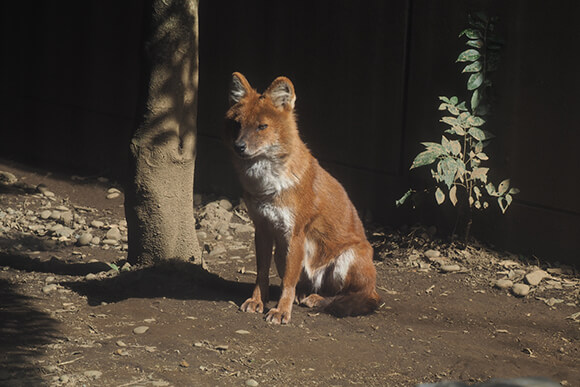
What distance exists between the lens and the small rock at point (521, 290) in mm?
6004

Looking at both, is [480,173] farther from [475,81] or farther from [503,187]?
[475,81]

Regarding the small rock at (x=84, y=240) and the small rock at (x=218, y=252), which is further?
the small rock at (x=84, y=240)

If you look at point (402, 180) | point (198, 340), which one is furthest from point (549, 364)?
point (402, 180)

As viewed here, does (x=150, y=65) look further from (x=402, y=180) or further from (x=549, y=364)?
(x=549, y=364)

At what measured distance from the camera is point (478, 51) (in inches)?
259

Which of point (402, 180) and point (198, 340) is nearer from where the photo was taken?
point (198, 340)

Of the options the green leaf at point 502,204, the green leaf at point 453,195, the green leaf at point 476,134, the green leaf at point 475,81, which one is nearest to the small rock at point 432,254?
the green leaf at point 453,195

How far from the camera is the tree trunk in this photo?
5.95m

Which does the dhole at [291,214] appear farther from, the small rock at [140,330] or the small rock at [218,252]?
the small rock at [218,252]

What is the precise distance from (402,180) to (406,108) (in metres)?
0.67

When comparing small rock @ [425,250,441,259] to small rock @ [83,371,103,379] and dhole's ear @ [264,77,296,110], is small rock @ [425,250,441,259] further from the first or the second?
small rock @ [83,371,103,379]

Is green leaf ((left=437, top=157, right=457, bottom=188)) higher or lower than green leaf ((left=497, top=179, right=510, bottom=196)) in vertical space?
higher

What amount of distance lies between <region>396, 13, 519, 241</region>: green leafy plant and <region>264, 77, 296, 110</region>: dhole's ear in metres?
1.51

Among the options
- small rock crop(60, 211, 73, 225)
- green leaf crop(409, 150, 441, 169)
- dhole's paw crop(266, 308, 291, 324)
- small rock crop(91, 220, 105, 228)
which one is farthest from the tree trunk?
green leaf crop(409, 150, 441, 169)
